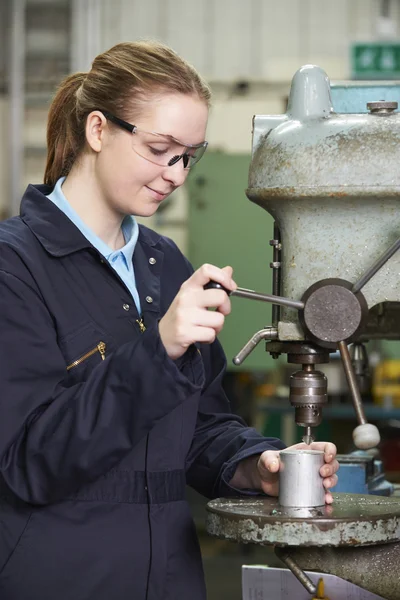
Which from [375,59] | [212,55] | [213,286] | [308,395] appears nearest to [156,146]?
[213,286]

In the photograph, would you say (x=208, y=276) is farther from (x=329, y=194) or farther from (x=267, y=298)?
(x=329, y=194)

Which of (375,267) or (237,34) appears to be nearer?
(375,267)

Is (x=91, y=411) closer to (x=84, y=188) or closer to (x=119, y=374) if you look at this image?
(x=119, y=374)

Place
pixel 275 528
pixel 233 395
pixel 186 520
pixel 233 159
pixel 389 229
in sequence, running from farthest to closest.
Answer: pixel 233 395 < pixel 233 159 < pixel 186 520 < pixel 389 229 < pixel 275 528

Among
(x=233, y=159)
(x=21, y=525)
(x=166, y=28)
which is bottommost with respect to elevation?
(x=21, y=525)

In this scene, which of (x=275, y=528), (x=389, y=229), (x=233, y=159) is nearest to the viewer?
(x=275, y=528)

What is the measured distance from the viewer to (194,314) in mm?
1132

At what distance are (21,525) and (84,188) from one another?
46cm

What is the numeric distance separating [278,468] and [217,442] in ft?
0.69

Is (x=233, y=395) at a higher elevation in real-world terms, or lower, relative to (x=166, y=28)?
lower

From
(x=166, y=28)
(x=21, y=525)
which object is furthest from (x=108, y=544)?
(x=166, y=28)

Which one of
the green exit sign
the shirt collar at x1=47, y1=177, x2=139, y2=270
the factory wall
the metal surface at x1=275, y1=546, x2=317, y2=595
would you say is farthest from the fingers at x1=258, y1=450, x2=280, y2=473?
the factory wall

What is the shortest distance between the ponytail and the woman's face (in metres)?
→ 0.08

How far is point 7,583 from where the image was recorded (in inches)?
49.3
